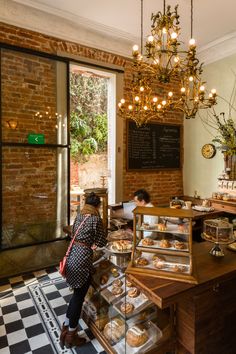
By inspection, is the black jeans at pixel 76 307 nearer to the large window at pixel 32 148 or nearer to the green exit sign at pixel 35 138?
the large window at pixel 32 148

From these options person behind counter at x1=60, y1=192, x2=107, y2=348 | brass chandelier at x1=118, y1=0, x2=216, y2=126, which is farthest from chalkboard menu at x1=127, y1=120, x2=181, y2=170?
person behind counter at x1=60, y1=192, x2=107, y2=348

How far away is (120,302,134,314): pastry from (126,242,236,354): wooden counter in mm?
357

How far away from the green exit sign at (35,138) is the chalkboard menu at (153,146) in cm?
179

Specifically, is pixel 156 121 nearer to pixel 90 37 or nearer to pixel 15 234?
pixel 90 37

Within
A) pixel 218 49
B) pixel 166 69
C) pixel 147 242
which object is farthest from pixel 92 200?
pixel 218 49

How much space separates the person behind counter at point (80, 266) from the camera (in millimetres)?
2234

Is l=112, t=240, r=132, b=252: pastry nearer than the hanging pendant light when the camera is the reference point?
Yes

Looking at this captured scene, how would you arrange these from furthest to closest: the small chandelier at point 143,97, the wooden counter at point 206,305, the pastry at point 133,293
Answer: the small chandelier at point 143,97 < the pastry at point 133,293 < the wooden counter at point 206,305

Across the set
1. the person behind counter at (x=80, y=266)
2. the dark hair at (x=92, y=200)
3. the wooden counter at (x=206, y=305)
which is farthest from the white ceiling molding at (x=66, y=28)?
the wooden counter at (x=206, y=305)

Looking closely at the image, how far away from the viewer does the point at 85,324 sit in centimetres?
262

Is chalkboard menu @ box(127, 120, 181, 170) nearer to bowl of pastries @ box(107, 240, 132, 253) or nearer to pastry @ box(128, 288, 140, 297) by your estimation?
bowl of pastries @ box(107, 240, 132, 253)

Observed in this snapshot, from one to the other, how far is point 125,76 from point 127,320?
4.32 metres

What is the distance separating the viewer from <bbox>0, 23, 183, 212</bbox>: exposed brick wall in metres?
3.76

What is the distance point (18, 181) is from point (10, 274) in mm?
1431
